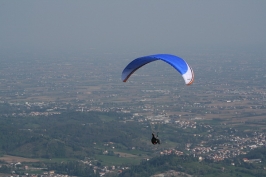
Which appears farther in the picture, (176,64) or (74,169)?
(74,169)

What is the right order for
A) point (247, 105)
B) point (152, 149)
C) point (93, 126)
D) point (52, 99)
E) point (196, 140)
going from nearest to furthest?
point (152, 149) → point (196, 140) → point (93, 126) → point (247, 105) → point (52, 99)

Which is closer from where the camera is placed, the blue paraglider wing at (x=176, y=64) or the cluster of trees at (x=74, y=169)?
the blue paraglider wing at (x=176, y=64)

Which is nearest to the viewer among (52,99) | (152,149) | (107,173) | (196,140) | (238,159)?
(107,173)

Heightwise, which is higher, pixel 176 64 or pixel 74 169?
pixel 176 64

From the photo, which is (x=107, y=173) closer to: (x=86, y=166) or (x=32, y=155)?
(x=86, y=166)

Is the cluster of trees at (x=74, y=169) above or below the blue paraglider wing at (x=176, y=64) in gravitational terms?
below

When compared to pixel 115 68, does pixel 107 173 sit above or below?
below

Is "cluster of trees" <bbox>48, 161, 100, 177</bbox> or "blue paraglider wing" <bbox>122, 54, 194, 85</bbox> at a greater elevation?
"blue paraglider wing" <bbox>122, 54, 194, 85</bbox>

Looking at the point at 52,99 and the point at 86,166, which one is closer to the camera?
the point at 86,166

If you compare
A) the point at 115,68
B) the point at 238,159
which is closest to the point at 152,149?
the point at 238,159

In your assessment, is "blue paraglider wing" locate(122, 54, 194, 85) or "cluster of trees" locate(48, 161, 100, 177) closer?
"blue paraglider wing" locate(122, 54, 194, 85)

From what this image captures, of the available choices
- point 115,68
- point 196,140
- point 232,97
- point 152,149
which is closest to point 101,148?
point 152,149
